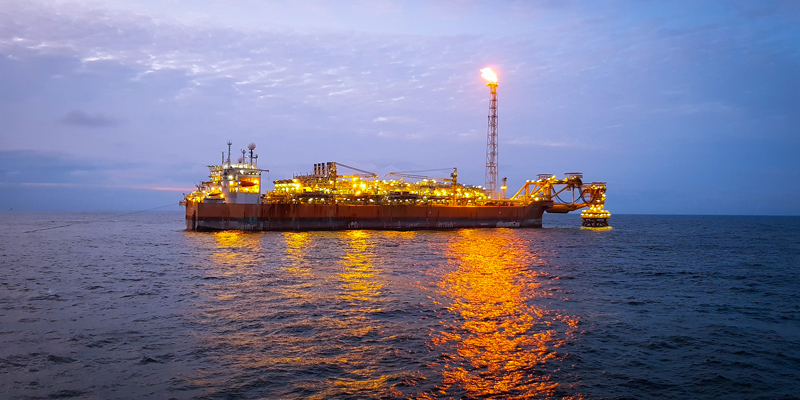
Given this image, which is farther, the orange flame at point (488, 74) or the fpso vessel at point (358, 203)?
the orange flame at point (488, 74)

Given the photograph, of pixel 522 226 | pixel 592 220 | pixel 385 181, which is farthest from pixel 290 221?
pixel 592 220

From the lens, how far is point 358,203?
8588 cm

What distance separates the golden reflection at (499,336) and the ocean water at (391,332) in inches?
3.3

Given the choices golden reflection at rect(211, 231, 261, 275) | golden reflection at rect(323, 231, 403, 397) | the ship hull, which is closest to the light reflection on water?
golden reflection at rect(323, 231, 403, 397)

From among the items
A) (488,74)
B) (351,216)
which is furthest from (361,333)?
(488,74)

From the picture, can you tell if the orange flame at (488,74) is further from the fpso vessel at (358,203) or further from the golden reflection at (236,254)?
the golden reflection at (236,254)

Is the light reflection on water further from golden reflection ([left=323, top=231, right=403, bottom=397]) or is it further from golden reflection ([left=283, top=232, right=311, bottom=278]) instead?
golden reflection ([left=283, top=232, right=311, bottom=278])

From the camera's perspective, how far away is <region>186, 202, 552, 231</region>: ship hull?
237ft

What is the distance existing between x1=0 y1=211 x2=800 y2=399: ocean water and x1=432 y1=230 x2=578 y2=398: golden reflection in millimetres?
83

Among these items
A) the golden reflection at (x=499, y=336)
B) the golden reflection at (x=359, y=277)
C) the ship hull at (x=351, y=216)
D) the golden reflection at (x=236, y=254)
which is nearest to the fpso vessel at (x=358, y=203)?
the ship hull at (x=351, y=216)

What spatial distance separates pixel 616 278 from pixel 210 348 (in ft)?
87.7

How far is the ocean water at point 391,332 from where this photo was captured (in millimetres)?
12648

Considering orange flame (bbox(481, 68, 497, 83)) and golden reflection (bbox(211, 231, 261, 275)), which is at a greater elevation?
orange flame (bbox(481, 68, 497, 83))

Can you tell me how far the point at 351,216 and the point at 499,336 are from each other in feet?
211
